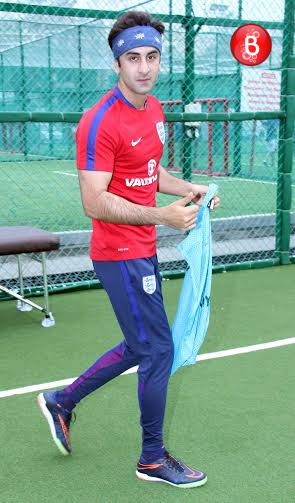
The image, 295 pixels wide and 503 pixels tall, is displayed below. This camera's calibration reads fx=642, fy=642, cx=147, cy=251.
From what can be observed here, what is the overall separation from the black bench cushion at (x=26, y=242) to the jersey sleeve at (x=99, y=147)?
2.49m

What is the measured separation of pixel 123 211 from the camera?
260cm

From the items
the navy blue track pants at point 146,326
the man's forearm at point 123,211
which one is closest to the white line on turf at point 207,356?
the navy blue track pants at point 146,326

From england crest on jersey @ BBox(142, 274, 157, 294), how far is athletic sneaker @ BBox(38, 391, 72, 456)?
0.86m

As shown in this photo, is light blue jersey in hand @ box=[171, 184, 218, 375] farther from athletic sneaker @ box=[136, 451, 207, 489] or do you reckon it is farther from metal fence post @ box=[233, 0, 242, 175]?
metal fence post @ box=[233, 0, 242, 175]

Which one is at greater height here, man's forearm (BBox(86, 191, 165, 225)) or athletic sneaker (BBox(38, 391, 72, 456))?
man's forearm (BBox(86, 191, 165, 225))

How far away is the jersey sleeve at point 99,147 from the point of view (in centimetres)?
262

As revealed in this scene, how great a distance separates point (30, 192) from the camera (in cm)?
1430

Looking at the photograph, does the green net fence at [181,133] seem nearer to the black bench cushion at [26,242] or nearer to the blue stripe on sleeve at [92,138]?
the black bench cushion at [26,242]

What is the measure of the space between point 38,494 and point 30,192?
11.8m

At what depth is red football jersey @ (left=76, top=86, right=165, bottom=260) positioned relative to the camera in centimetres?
264

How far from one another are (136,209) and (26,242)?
261 centimetres

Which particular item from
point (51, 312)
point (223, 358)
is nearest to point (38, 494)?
point (223, 358)

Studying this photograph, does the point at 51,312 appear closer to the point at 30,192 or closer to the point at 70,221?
the point at 70,221

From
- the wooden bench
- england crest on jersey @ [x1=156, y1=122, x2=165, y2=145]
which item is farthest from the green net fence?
england crest on jersey @ [x1=156, y1=122, x2=165, y2=145]
